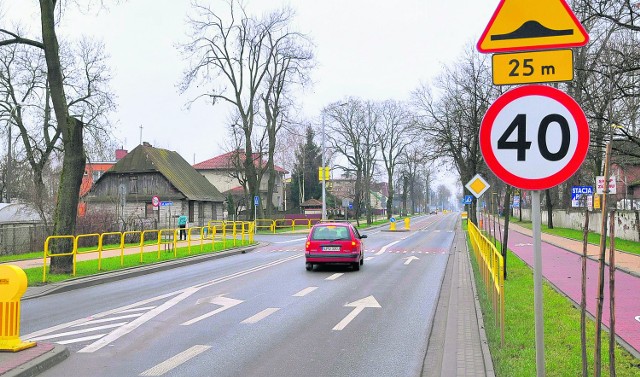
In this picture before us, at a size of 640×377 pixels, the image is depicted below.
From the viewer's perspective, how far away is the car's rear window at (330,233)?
18.1 metres

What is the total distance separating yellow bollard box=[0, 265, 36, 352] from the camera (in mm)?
7082

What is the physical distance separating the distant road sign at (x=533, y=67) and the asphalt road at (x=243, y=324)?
382cm

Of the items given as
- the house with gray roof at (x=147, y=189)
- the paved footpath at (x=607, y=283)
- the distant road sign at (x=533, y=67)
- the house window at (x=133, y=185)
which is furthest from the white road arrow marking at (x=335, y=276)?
the house window at (x=133, y=185)

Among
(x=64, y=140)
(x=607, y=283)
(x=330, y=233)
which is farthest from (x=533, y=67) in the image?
(x=64, y=140)

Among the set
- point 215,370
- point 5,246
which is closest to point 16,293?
point 215,370

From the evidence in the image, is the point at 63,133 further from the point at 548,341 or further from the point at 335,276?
the point at 548,341

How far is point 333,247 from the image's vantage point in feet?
58.6

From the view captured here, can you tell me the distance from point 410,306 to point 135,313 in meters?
5.30

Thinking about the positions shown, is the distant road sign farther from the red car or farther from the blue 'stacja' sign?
the blue 'stacja' sign

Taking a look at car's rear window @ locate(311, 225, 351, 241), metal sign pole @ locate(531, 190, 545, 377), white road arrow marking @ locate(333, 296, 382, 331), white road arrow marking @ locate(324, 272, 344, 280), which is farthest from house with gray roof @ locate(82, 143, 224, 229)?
metal sign pole @ locate(531, 190, 545, 377)

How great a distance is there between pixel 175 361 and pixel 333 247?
11.2 meters

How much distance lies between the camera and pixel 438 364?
6801 mm

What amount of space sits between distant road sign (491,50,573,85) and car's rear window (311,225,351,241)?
46.4 ft

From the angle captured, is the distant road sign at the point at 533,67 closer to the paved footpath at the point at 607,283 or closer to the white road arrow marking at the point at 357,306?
the paved footpath at the point at 607,283
